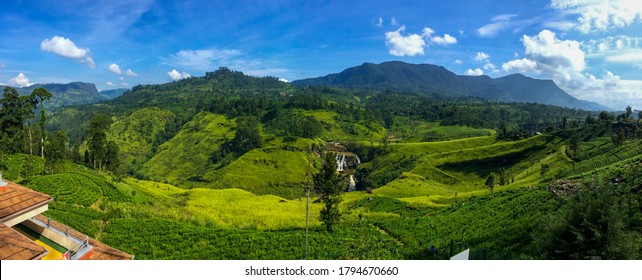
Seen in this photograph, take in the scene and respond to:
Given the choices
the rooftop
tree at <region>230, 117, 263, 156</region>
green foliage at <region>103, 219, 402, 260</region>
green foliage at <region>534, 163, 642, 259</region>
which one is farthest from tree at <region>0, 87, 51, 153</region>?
tree at <region>230, 117, 263, 156</region>

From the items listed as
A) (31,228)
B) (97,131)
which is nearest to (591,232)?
(31,228)

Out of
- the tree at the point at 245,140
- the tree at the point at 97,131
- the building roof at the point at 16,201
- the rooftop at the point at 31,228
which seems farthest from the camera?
the tree at the point at 245,140

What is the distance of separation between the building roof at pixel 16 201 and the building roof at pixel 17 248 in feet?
6.80

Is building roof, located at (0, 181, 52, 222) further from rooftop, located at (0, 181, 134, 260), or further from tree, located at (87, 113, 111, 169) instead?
tree, located at (87, 113, 111, 169)

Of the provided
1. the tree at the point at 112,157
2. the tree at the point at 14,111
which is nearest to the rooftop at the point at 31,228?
the tree at the point at 14,111

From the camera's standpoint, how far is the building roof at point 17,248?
832 cm

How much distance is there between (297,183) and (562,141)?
3959 inches

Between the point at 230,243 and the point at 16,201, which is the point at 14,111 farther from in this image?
the point at 16,201

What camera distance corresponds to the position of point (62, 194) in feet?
126

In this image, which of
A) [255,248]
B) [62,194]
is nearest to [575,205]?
[255,248]

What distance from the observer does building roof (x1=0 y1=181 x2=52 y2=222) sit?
1051 cm

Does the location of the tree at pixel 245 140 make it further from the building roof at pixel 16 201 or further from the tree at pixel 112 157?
the building roof at pixel 16 201

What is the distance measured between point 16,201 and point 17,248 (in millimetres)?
3531

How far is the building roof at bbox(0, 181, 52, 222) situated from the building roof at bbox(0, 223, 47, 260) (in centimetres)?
207
